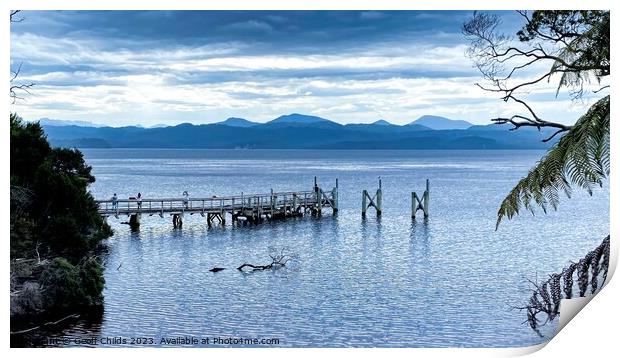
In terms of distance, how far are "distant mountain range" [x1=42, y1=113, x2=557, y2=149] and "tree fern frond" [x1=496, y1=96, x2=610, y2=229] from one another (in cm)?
4808

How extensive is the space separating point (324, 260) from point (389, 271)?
276 cm

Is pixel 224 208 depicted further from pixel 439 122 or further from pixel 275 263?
pixel 439 122

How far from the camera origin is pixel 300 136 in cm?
7838

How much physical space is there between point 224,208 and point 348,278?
13.0 meters

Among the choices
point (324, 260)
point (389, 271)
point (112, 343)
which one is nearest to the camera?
point (112, 343)

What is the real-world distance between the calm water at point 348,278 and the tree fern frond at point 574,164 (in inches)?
282

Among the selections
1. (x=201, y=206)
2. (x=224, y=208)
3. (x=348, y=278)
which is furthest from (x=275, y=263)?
(x=201, y=206)

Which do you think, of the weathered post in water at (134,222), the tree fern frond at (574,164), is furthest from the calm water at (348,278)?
the tree fern frond at (574,164)

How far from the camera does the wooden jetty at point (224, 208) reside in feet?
101

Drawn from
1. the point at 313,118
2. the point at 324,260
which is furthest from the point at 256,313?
the point at 313,118

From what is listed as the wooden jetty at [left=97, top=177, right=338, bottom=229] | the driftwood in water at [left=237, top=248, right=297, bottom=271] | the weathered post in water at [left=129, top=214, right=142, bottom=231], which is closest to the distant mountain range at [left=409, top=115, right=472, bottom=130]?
the wooden jetty at [left=97, top=177, right=338, bottom=229]

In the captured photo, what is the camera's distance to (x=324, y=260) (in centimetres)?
2417

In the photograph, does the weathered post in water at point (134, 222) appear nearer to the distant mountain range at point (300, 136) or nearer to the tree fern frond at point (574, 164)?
the distant mountain range at point (300, 136)
